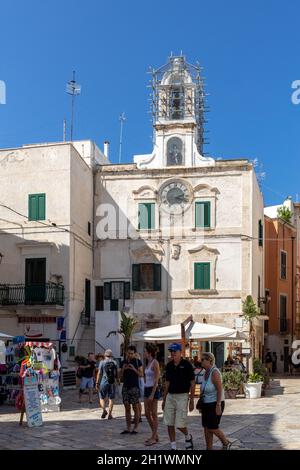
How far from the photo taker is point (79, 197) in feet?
99.9

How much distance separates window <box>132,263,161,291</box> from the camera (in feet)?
104

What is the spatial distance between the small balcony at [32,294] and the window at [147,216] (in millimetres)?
5719

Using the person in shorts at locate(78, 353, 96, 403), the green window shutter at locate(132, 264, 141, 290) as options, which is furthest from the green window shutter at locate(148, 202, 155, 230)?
the person in shorts at locate(78, 353, 96, 403)

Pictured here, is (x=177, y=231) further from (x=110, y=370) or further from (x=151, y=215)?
(x=110, y=370)

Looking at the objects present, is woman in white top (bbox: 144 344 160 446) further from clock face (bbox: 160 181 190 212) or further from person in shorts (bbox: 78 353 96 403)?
clock face (bbox: 160 181 190 212)

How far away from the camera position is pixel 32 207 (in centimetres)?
2964

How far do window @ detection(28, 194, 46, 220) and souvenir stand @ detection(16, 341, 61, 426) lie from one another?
13117 mm

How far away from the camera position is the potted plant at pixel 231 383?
2091 cm

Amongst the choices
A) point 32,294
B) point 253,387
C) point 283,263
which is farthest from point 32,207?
point 283,263

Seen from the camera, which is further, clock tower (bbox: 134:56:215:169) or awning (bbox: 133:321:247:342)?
clock tower (bbox: 134:56:215:169)

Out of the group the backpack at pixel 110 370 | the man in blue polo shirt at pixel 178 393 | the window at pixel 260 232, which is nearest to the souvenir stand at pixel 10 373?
the backpack at pixel 110 370

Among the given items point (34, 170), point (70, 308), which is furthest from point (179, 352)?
point (34, 170)

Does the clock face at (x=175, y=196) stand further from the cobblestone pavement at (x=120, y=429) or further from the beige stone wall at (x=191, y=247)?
the cobblestone pavement at (x=120, y=429)
